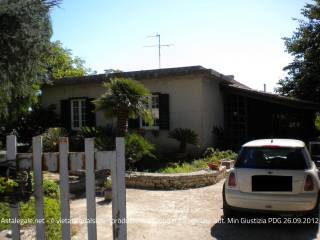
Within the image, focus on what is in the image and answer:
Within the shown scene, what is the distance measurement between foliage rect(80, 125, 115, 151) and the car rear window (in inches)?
236

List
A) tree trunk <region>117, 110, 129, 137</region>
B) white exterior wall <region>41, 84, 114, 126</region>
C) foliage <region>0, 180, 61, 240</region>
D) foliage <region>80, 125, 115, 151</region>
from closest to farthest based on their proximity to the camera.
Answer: foliage <region>0, 180, 61, 240</region>, foliage <region>80, 125, 115, 151</region>, tree trunk <region>117, 110, 129, 137</region>, white exterior wall <region>41, 84, 114, 126</region>

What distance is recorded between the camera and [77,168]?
389 cm

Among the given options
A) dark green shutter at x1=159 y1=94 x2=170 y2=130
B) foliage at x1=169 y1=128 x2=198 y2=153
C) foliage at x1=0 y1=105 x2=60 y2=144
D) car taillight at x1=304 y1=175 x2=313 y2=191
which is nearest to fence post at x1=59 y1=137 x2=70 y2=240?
car taillight at x1=304 y1=175 x2=313 y2=191

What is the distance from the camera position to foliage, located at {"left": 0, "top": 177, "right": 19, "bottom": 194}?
379 cm

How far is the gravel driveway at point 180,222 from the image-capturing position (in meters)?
6.43

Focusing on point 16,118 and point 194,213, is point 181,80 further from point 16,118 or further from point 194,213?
point 194,213

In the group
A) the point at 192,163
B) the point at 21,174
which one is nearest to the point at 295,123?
the point at 192,163

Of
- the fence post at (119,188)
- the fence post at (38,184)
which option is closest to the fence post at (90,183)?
the fence post at (119,188)

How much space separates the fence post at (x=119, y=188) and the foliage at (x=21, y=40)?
7.73 metres

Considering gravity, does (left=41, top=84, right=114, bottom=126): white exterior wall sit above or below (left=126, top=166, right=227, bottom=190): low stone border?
above

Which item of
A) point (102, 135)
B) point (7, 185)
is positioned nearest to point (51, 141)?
point (102, 135)

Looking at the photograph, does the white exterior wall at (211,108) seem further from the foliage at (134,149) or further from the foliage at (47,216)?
the foliage at (47,216)

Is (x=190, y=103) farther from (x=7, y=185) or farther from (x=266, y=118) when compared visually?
(x=7, y=185)

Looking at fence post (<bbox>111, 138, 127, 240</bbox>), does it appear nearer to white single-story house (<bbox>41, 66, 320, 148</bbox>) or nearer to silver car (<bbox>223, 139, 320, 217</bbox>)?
silver car (<bbox>223, 139, 320, 217</bbox>)
